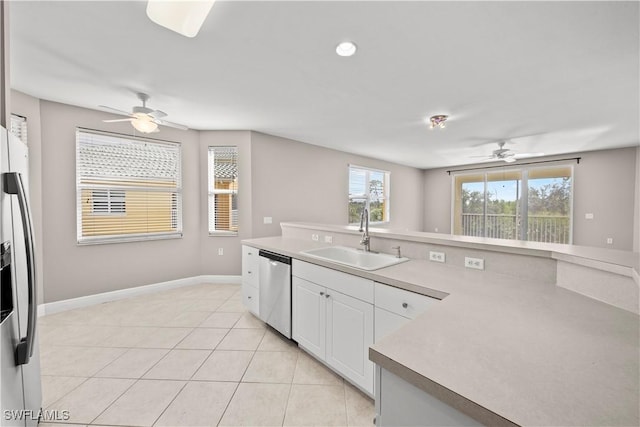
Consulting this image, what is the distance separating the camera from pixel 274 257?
94.1 inches

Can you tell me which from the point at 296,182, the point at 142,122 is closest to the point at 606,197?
the point at 296,182

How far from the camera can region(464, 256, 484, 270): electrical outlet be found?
1601mm

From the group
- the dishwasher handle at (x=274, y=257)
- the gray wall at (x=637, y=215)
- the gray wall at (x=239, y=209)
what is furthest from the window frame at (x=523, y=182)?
the gray wall at (x=239, y=209)

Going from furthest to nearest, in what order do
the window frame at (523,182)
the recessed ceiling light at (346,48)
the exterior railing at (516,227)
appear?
the exterior railing at (516,227)
the window frame at (523,182)
the recessed ceiling light at (346,48)

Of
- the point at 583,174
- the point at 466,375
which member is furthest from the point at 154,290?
the point at 583,174

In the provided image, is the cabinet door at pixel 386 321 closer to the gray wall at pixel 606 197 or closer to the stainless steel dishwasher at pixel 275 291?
the stainless steel dishwasher at pixel 275 291

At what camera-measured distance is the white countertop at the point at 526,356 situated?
0.54m

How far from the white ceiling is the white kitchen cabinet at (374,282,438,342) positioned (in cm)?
166

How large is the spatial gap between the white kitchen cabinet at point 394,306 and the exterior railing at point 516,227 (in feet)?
20.6

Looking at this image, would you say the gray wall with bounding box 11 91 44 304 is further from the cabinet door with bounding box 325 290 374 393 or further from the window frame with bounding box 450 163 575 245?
the window frame with bounding box 450 163 575 245

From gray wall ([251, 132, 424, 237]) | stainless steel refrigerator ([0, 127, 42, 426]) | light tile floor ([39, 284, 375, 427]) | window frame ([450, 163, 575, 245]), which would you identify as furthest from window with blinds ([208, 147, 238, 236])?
window frame ([450, 163, 575, 245])

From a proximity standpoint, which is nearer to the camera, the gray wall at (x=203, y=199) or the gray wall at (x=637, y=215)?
the gray wall at (x=203, y=199)

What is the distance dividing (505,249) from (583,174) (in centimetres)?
580

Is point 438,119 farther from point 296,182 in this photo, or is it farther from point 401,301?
point 401,301
